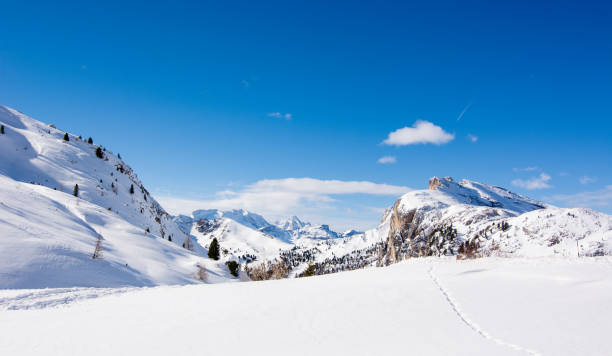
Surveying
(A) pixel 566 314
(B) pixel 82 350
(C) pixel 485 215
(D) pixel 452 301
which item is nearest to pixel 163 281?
(B) pixel 82 350

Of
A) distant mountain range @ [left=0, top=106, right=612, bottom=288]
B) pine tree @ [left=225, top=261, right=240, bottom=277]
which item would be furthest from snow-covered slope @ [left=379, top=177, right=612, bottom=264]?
pine tree @ [left=225, top=261, right=240, bottom=277]

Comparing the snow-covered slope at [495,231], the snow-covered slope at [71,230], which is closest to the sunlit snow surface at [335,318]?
the snow-covered slope at [71,230]

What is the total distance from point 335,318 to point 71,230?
49056mm

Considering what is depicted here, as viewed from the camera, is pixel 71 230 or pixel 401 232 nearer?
pixel 71 230

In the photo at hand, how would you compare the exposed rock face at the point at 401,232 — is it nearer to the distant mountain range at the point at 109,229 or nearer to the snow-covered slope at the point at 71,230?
the distant mountain range at the point at 109,229

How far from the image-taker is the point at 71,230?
1741 inches

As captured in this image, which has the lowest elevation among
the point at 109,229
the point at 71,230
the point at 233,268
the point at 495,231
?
the point at 233,268

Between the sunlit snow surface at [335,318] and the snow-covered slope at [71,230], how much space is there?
45.9 ft

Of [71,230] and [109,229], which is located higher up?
[71,230]

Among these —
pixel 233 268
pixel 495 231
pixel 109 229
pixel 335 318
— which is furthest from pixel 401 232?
pixel 335 318

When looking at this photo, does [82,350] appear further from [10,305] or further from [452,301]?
[452,301]

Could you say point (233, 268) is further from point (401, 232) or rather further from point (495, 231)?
point (401, 232)

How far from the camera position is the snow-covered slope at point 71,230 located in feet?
99.2

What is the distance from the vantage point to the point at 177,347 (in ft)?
32.9
